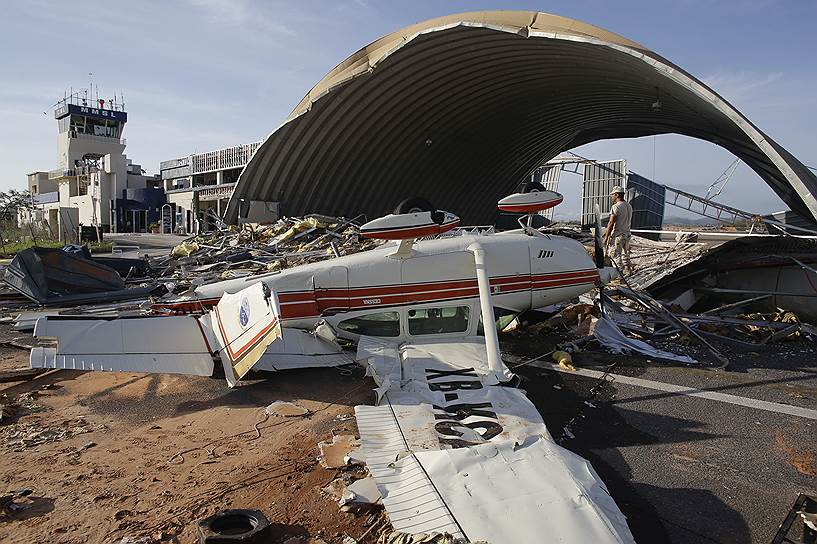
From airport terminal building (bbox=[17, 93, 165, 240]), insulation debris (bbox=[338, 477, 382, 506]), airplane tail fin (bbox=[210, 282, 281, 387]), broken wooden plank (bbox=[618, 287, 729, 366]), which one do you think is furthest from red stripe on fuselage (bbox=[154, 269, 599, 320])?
airport terminal building (bbox=[17, 93, 165, 240])

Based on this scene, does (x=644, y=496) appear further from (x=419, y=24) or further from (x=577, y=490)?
(x=419, y=24)

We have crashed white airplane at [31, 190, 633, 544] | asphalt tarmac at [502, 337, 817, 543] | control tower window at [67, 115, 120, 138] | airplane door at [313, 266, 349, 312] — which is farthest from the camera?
control tower window at [67, 115, 120, 138]

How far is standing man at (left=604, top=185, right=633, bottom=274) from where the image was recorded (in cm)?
1334

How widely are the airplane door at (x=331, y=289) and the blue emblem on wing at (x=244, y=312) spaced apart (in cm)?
175

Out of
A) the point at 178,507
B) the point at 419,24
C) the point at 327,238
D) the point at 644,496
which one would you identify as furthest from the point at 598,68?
the point at 178,507

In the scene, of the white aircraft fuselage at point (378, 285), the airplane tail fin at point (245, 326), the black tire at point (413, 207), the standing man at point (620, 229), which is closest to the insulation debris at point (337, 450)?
the airplane tail fin at point (245, 326)

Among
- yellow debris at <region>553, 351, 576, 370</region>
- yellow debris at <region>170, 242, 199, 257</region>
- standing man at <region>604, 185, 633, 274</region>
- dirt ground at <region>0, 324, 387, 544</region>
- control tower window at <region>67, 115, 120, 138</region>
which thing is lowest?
dirt ground at <region>0, 324, 387, 544</region>

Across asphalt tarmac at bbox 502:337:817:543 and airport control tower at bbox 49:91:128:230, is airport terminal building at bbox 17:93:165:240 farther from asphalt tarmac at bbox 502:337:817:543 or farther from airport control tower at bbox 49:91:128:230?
asphalt tarmac at bbox 502:337:817:543

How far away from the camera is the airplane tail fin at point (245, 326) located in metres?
6.04

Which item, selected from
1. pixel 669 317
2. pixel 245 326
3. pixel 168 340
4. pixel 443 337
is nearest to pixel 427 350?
pixel 443 337

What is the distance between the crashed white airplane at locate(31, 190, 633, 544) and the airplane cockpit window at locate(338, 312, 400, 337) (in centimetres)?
2

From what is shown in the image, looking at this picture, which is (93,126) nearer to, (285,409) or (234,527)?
(285,409)

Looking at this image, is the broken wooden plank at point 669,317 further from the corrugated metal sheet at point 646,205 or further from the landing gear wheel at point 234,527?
the corrugated metal sheet at point 646,205

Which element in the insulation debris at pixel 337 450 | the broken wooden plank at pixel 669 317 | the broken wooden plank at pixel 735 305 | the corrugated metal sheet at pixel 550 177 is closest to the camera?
the insulation debris at pixel 337 450
